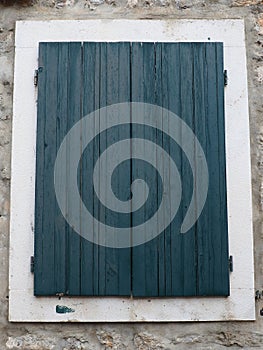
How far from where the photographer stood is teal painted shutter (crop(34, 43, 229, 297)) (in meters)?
3.49

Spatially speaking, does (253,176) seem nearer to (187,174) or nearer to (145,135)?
(187,174)

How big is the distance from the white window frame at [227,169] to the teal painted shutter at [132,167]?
8 cm

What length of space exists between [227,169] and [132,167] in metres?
0.63

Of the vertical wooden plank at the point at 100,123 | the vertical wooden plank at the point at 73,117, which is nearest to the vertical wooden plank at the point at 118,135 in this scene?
the vertical wooden plank at the point at 100,123

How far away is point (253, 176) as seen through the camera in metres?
3.69

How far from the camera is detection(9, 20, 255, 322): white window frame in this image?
3.51 m

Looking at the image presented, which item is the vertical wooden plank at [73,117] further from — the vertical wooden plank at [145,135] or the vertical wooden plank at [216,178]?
the vertical wooden plank at [216,178]

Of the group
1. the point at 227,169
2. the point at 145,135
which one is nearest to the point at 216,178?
the point at 227,169

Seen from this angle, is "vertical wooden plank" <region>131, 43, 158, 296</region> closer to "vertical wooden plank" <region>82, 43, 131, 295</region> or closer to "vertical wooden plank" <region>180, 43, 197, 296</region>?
"vertical wooden plank" <region>82, 43, 131, 295</region>

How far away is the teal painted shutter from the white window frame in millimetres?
76

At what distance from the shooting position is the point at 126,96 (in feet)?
12.0

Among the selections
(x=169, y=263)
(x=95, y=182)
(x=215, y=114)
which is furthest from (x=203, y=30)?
(x=169, y=263)

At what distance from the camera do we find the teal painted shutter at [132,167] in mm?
3494

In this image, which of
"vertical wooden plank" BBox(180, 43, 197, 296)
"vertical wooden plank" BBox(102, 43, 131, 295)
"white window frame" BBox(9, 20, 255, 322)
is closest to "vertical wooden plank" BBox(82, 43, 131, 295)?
"vertical wooden plank" BBox(102, 43, 131, 295)
